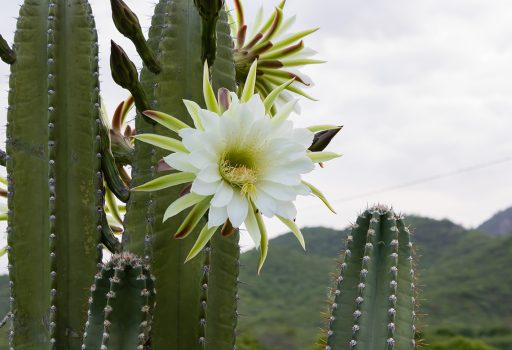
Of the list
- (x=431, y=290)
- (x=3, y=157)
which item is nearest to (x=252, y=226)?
(x=3, y=157)

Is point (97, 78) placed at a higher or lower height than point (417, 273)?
higher

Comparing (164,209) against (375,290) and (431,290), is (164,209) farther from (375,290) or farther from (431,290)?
(431,290)

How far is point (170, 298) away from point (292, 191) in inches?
12.9

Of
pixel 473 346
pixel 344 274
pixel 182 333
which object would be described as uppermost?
pixel 473 346

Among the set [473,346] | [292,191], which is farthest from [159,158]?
[473,346]

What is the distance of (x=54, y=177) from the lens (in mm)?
1413

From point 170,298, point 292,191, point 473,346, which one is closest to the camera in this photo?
point 292,191

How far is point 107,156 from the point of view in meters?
1.44

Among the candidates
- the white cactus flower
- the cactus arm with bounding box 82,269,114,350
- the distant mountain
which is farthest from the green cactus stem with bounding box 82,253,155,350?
the distant mountain

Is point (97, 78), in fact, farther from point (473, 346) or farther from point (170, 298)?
point (473, 346)

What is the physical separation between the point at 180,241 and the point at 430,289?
2130cm

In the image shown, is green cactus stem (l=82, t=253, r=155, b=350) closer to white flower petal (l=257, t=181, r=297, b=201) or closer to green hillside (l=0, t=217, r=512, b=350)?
white flower petal (l=257, t=181, r=297, b=201)

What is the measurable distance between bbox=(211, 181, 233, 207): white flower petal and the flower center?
17 mm

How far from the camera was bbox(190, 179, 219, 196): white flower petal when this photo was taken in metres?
1.09
